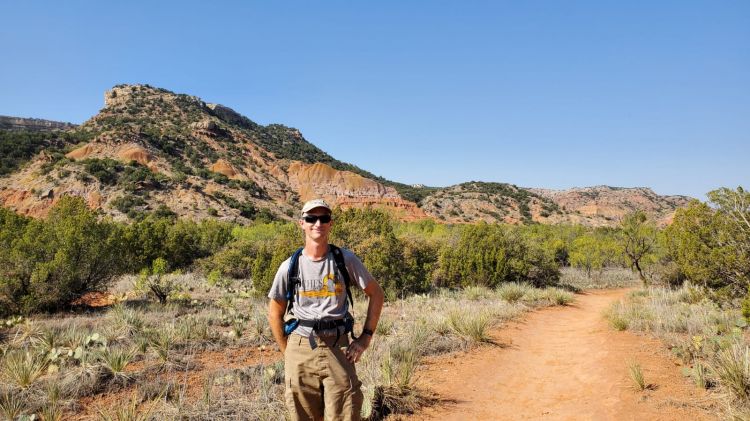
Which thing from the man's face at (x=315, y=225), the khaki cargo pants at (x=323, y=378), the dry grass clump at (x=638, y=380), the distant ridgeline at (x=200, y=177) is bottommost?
the dry grass clump at (x=638, y=380)

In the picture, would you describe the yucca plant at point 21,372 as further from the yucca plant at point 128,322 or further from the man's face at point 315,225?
the man's face at point 315,225

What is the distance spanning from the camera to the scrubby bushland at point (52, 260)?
9.91 metres

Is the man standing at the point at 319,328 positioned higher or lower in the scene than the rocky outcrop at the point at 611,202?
lower

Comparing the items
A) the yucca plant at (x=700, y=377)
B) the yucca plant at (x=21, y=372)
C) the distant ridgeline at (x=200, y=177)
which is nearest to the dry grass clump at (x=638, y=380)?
the yucca plant at (x=700, y=377)

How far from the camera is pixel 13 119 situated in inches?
4077

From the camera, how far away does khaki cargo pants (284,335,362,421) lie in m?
2.76

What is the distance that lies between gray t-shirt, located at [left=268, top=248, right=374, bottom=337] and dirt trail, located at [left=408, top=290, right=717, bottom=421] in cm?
307

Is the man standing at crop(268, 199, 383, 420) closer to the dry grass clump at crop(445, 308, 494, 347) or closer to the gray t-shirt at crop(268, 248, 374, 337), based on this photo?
the gray t-shirt at crop(268, 248, 374, 337)

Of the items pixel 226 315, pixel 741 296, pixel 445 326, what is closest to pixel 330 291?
pixel 445 326

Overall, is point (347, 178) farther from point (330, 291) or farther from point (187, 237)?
point (330, 291)

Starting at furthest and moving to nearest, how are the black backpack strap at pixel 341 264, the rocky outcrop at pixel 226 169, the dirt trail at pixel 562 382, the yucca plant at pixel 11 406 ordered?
1. the rocky outcrop at pixel 226 169
2. the dirt trail at pixel 562 382
3. the yucca plant at pixel 11 406
4. the black backpack strap at pixel 341 264

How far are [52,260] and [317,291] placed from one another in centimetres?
1157

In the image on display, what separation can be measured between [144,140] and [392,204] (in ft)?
134

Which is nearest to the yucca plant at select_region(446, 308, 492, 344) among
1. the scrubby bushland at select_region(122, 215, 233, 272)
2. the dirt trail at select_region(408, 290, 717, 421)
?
the dirt trail at select_region(408, 290, 717, 421)
